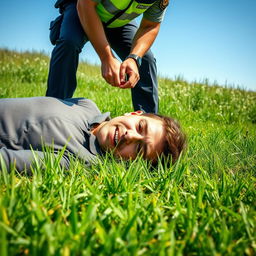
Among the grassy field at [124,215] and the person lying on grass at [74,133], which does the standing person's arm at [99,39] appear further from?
the grassy field at [124,215]

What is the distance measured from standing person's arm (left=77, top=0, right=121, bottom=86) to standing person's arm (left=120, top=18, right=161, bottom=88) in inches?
3.4

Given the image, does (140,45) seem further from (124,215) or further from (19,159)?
(124,215)

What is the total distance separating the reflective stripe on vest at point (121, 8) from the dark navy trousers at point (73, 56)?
28cm

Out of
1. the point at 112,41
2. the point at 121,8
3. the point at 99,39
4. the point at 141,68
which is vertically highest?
the point at 121,8

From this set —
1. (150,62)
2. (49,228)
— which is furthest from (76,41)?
(49,228)

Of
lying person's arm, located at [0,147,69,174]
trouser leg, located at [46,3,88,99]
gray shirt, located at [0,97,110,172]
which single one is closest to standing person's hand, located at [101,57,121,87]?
gray shirt, located at [0,97,110,172]

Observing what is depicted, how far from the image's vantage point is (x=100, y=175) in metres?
1.44

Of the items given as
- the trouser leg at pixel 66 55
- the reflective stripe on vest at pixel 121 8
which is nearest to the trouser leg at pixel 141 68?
the reflective stripe on vest at pixel 121 8

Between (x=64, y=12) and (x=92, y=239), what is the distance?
8.99 ft

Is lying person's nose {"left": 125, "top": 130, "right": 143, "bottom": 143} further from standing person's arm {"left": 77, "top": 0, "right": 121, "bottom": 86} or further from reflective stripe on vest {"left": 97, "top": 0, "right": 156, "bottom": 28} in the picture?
reflective stripe on vest {"left": 97, "top": 0, "right": 156, "bottom": 28}

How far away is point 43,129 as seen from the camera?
1719mm

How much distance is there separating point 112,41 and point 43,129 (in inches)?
68.5

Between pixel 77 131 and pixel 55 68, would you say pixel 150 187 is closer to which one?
pixel 77 131

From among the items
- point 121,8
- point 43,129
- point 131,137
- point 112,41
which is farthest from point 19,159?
point 112,41
